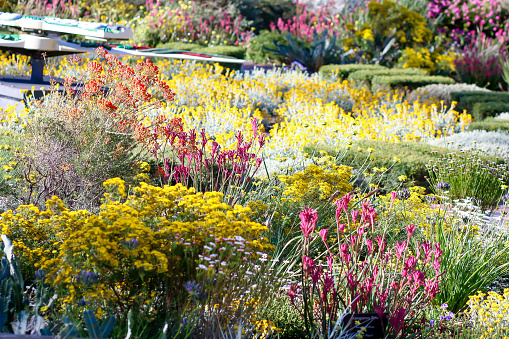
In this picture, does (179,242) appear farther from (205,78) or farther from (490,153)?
(205,78)

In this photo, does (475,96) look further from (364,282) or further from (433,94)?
(364,282)

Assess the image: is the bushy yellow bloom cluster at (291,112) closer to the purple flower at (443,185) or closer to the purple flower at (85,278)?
the purple flower at (443,185)

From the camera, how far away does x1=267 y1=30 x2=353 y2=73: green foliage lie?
12750 mm

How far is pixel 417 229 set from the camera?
13.9ft

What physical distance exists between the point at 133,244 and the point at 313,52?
11130 millimetres

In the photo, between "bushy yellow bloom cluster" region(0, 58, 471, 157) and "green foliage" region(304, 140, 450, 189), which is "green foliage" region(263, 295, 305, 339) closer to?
"green foliage" region(304, 140, 450, 189)

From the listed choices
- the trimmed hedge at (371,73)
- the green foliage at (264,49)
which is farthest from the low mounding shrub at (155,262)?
the green foliage at (264,49)

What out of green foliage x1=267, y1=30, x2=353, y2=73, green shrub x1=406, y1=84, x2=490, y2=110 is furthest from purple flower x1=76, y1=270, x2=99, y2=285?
green foliage x1=267, y1=30, x2=353, y2=73

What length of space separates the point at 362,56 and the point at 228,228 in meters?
11.8

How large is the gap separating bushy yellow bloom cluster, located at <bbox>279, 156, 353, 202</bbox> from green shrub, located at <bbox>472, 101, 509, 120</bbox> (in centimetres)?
550

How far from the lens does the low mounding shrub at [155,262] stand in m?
2.32

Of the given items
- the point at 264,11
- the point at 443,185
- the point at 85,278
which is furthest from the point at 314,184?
the point at 264,11

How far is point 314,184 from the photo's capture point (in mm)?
4000

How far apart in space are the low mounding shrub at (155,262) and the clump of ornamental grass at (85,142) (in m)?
1.16
